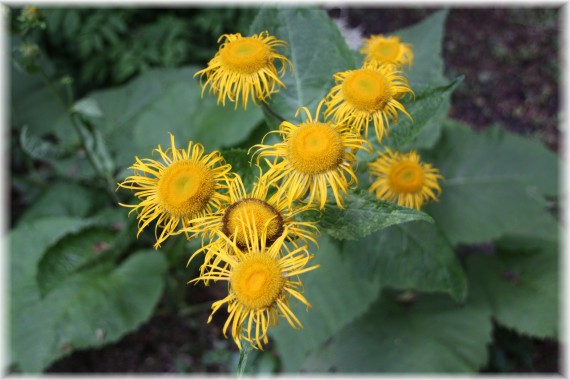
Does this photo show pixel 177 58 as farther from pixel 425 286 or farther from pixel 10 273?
pixel 425 286

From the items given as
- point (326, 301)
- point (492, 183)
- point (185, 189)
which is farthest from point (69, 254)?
point (492, 183)

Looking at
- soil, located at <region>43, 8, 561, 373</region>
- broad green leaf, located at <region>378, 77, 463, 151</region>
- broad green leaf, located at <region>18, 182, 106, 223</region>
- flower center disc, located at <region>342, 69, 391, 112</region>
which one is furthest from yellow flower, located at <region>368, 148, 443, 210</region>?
broad green leaf, located at <region>18, 182, 106, 223</region>

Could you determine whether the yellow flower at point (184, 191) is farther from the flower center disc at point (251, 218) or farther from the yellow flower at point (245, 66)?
the yellow flower at point (245, 66)

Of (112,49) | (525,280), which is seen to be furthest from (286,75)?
(112,49)

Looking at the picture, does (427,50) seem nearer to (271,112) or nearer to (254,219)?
(271,112)

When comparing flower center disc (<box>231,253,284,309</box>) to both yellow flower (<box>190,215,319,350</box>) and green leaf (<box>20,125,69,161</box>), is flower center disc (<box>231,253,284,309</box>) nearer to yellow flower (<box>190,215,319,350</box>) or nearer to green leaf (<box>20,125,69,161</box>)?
yellow flower (<box>190,215,319,350</box>)

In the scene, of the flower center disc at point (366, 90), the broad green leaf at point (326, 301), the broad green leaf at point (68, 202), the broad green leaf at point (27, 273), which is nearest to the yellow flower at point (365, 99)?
the flower center disc at point (366, 90)
